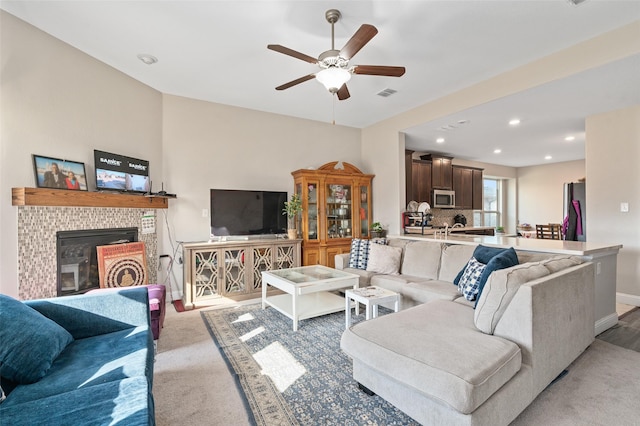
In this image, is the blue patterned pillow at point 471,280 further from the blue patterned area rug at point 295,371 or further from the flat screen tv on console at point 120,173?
the flat screen tv on console at point 120,173

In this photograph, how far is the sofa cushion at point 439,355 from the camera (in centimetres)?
144

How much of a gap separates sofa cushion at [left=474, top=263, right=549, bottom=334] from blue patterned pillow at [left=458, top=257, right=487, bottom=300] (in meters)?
0.65

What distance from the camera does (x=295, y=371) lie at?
2.29m

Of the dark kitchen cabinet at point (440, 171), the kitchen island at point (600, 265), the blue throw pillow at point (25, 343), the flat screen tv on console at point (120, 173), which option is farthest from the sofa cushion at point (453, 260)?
the flat screen tv on console at point (120, 173)

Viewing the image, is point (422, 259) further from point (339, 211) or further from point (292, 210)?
point (292, 210)

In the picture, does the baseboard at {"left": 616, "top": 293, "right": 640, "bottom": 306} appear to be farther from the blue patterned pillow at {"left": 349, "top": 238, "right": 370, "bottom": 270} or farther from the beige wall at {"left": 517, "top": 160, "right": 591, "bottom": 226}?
the beige wall at {"left": 517, "top": 160, "right": 591, "bottom": 226}

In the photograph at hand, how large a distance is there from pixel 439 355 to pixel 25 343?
2.11 meters

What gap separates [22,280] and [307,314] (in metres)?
2.52

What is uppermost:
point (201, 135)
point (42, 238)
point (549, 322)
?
point (201, 135)

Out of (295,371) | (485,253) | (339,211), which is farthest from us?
(339,211)

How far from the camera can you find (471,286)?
105 inches

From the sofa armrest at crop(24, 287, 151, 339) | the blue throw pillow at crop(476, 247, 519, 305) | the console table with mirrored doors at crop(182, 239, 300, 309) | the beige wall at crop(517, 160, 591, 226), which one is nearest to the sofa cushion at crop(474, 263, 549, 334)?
the blue throw pillow at crop(476, 247, 519, 305)

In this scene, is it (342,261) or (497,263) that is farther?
(342,261)

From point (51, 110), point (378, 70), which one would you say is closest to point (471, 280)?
point (378, 70)
